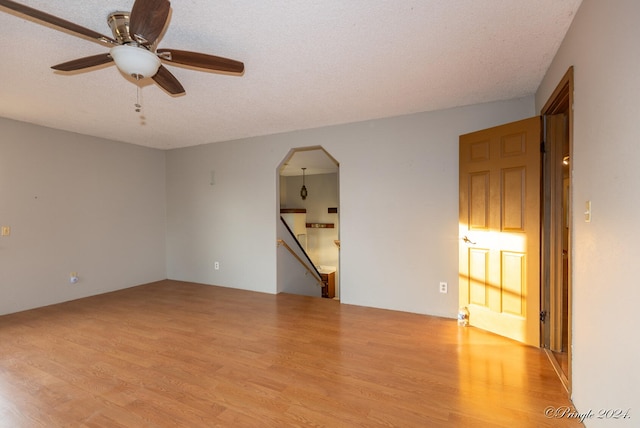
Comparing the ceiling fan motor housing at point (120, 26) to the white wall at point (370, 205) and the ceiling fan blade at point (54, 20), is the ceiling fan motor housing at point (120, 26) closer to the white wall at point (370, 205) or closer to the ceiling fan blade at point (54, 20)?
the ceiling fan blade at point (54, 20)

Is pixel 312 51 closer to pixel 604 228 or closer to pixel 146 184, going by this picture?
pixel 604 228

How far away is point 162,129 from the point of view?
4.15 meters

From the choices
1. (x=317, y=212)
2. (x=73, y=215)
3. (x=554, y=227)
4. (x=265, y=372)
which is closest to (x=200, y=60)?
(x=265, y=372)

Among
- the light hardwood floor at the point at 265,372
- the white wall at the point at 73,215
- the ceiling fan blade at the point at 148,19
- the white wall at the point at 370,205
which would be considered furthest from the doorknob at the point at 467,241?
the white wall at the point at 73,215

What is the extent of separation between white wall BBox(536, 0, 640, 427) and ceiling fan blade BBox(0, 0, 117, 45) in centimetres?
246

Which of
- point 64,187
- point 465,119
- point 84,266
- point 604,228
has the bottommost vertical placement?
point 84,266

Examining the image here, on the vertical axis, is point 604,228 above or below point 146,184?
below

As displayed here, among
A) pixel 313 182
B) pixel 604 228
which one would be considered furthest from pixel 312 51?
pixel 313 182

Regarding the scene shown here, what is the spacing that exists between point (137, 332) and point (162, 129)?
2636mm

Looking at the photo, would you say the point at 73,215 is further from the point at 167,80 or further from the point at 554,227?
the point at 554,227

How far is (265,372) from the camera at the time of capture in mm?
2312

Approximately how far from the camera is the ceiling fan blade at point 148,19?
→ 1.36 metres

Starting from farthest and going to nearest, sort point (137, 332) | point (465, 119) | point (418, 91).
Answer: point (465, 119), point (137, 332), point (418, 91)

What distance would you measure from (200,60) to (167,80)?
417 mm
